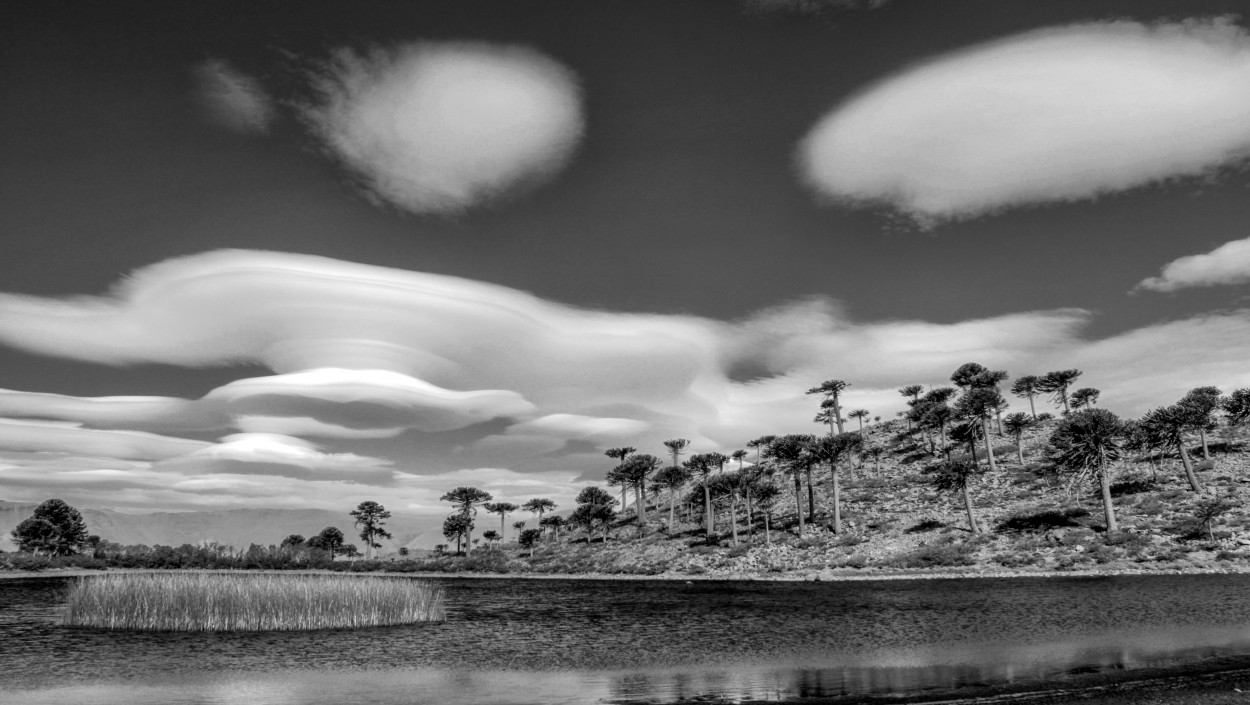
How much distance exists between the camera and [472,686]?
24.3 meters

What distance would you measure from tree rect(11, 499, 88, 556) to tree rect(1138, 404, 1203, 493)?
633 feet

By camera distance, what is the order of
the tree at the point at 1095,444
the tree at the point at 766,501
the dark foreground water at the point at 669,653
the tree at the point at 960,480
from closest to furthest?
the dark foreground water at the point at 669,653 < the tree at the point at 1095,444 < the tree at the point at 960,480 < the tree at the point at 766,501

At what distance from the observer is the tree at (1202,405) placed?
96.2 m

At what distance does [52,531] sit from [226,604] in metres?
137

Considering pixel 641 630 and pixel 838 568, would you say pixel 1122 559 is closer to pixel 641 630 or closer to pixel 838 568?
pixel 838 568

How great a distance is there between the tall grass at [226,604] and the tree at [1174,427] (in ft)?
329

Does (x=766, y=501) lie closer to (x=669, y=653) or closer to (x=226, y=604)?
(x=669, y=653)

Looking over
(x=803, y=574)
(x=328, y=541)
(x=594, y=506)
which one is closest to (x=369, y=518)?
(x=328, y=541)

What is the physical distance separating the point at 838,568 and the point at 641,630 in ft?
188

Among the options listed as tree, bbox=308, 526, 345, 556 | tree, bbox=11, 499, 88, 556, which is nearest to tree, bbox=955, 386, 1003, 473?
tree, bbox=308, 526, 345, 556

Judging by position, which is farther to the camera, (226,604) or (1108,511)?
(1108,511)

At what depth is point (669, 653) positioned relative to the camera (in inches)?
1267

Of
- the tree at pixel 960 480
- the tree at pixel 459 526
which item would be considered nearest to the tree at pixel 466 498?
the tree at pixel 459 526

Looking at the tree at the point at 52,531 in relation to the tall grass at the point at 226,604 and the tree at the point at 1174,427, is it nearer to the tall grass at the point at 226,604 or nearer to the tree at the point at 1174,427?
the tall grass at the point at 226,604
